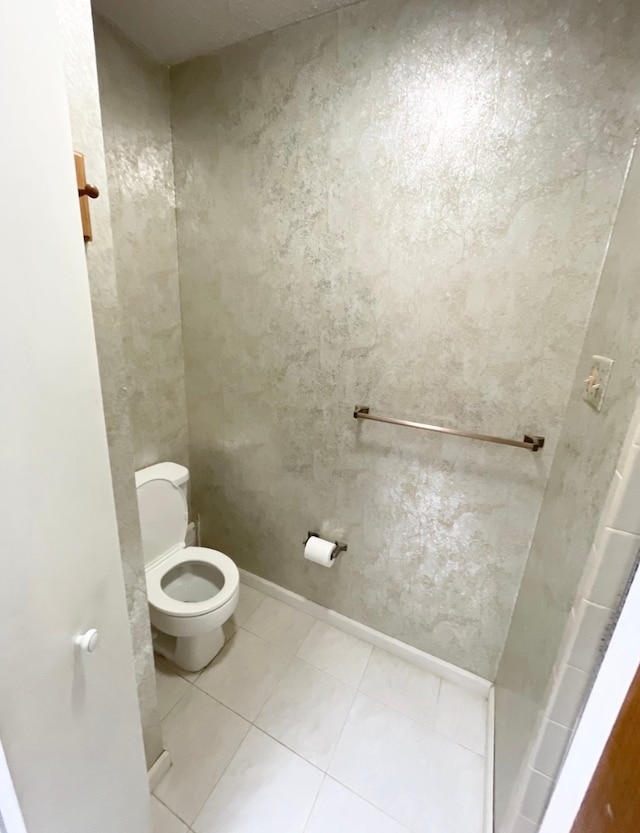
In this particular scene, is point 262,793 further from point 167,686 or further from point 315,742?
point 167,686

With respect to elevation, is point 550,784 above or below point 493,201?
below

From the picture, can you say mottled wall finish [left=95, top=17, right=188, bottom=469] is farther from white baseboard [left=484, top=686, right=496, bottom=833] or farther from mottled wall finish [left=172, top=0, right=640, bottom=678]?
white baseboard [left=484, top=686, right=496, bottom=833]

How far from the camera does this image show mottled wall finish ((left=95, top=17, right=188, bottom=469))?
1.37m

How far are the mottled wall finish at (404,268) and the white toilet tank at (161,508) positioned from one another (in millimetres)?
316

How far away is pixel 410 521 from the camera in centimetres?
153

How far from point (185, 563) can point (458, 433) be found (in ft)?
4.57

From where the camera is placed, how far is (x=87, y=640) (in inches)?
26.0

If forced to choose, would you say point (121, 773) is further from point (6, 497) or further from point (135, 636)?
point (6, 497)

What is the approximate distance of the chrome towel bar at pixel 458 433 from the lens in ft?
3.98

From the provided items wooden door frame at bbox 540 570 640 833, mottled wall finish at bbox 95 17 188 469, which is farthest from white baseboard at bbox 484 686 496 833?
mottled wall finish at bbox 95 17 188 469

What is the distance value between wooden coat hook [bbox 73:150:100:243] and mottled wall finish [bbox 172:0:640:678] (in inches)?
33.1

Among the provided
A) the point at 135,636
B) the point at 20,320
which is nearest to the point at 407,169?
the point at 20,320

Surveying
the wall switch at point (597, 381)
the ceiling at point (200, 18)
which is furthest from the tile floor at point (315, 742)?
the ceiling at point (200, 18)

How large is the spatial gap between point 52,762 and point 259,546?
1.36 meters
